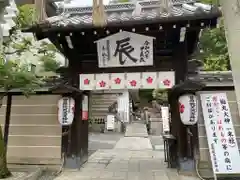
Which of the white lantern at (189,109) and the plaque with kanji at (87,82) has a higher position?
the plaque with kanji at (87,82)

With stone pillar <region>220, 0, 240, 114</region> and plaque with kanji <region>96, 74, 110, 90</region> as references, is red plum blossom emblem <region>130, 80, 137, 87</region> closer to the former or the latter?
plaque with kanji <region>96, 74, 110, 90</region>

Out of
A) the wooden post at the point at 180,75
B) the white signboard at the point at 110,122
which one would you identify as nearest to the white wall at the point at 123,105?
the white signboard at the point at 110,122

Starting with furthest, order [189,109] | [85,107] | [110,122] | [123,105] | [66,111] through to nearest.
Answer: [123,105]
[110,122]
[85,107]
[66,111]
[189,109]

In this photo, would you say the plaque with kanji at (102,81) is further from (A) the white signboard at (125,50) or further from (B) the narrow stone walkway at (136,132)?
(B) the narrow stone walkway at (136,132)

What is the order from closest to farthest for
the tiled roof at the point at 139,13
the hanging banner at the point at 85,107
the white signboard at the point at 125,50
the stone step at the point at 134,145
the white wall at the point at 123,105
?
the tiled roof at the point at 139,13 < the white signboard at the point at 125,50 < the hanging banner at the point at 85,107 < the stone step at the point at 134,145 < the white wall at the point at 123,105

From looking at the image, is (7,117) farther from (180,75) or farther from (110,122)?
(110,122)

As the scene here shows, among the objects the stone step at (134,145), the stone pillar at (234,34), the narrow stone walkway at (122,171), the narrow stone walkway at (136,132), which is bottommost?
the narrow stone walkway at (122,171)

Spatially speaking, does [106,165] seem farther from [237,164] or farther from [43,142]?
[237,164]

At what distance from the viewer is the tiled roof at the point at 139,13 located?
6.58m

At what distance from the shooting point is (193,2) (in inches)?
334

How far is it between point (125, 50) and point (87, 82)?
4.80 ft

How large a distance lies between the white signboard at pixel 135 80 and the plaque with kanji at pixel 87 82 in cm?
6

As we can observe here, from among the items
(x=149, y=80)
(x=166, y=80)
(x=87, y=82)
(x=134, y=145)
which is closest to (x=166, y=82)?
(x=166, y=80)

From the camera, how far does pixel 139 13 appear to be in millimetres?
7676
